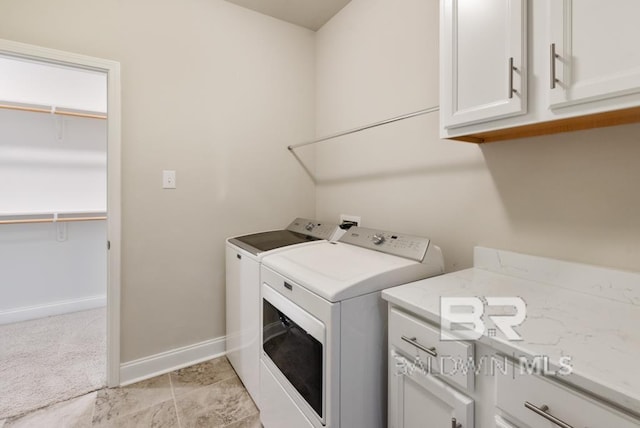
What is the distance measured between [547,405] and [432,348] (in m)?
0.29

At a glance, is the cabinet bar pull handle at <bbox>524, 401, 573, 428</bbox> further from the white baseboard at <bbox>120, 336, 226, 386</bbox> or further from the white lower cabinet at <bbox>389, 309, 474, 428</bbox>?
the white baseboard at <bbox>120, 336, 226, 386</bbox>

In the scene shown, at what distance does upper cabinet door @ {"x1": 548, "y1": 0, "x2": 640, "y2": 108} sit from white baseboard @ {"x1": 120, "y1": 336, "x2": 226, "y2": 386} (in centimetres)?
236

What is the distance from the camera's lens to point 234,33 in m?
2.18

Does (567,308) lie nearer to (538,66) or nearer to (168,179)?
(538,66)

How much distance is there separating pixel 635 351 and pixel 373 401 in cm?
80

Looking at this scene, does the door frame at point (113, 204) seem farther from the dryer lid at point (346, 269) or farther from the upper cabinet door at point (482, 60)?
the upper cabinet door at point (482, 60)

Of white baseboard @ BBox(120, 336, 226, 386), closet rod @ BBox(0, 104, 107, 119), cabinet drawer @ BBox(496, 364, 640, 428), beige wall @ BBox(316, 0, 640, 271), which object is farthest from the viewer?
closet rod @ BBox(0, 104, 107, 119)

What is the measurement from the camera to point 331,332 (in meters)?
1.02

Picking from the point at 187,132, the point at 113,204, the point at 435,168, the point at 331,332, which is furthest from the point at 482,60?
the point at 113,204

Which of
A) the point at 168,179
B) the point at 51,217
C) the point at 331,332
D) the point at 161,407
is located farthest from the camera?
the point at 51,217

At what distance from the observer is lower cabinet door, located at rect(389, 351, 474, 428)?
0.85 m

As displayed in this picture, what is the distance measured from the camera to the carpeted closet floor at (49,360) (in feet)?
5.72

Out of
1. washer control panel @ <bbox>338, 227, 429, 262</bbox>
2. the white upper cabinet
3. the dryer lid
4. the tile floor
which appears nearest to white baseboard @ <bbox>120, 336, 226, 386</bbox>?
Result: the tile floor

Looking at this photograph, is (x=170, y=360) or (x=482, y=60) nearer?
(x=482, y=60)
